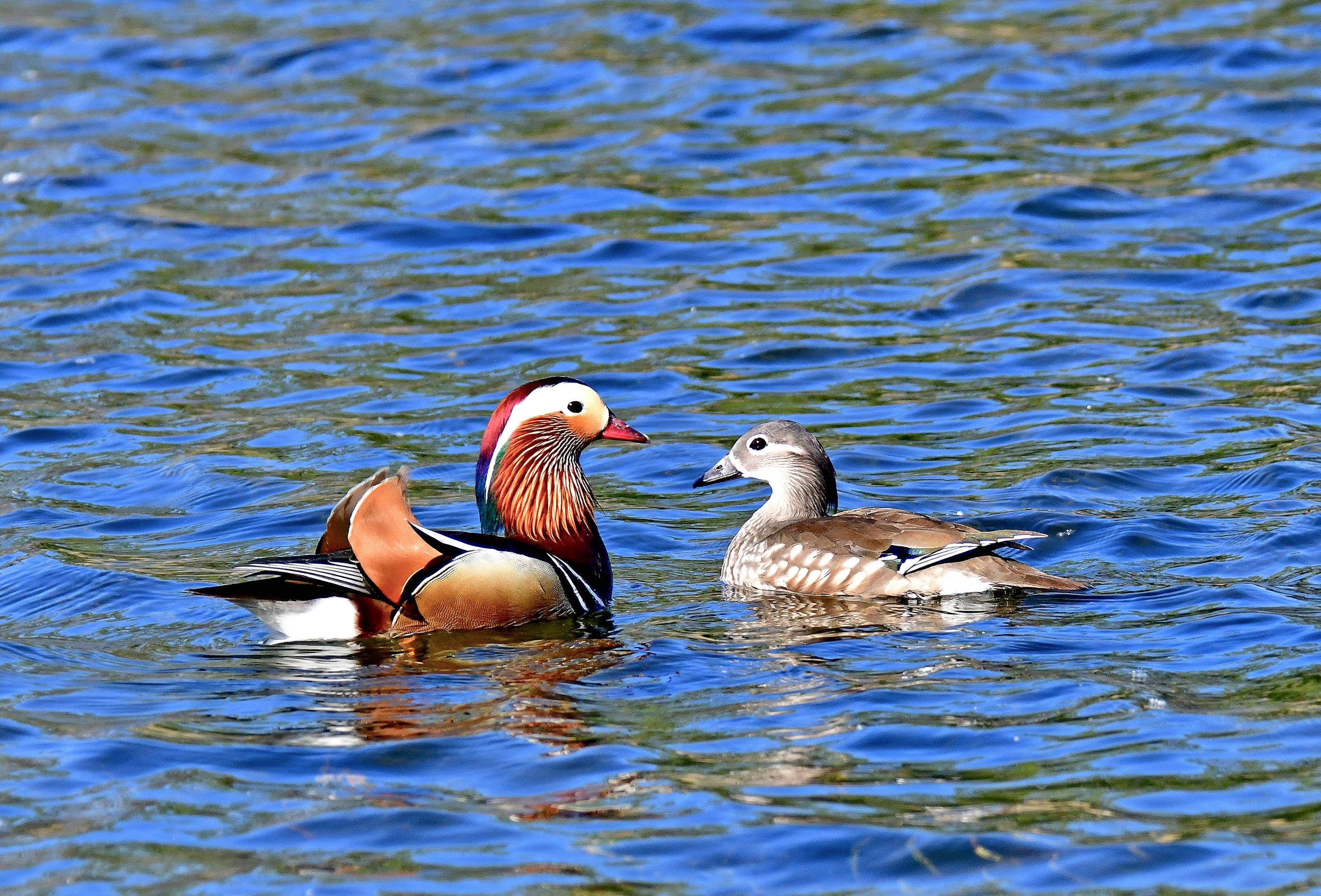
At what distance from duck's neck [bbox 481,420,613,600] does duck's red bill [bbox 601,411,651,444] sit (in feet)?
0.63

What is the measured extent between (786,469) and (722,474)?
34 centimetres

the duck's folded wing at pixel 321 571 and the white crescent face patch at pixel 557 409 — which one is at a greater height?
the white crescent face patch at pixel 557 409

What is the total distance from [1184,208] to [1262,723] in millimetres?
9641

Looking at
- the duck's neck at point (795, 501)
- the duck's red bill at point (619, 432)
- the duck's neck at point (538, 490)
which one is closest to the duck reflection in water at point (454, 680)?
the duck's neck at point (538, 490)

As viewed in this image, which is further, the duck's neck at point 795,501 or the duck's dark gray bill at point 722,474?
Result: the duck's dark gray bill at point 722,474

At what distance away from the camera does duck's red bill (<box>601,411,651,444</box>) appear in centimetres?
954

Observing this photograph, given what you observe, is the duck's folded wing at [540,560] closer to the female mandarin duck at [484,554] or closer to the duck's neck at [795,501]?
the female mandarin duck at [484,554]

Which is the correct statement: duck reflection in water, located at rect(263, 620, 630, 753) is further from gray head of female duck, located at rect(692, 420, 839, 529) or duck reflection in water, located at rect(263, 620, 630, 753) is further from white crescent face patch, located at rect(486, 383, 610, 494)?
gray head of female duck, located at rect(692, 420, 839, 529)

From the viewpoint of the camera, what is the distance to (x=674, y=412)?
494 inches

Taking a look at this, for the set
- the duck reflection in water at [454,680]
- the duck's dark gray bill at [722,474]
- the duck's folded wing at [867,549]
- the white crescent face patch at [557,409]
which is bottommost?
the duck reflection in water at [454,680]

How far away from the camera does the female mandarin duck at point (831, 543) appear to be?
873 cm

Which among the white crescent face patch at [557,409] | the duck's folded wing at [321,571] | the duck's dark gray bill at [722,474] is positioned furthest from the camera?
the duck's dark gray bill at [722,474]

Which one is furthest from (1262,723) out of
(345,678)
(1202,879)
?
(345,678)

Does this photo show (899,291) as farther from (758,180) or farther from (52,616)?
(52,616)
